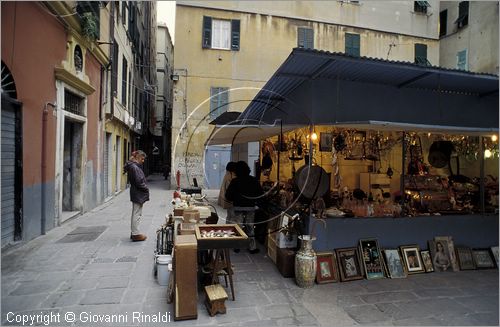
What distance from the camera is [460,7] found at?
52.5 feet

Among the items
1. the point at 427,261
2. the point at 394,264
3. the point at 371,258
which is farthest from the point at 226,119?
the point at 427,261

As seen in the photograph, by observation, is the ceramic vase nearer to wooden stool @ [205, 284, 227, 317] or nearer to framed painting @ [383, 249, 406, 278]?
wooden stool @ [205, 284, 227, 317]

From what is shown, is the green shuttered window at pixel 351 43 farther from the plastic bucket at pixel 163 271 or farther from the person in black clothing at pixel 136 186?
the plastic bucket at pixel 163 271

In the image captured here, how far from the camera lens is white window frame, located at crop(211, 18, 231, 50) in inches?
616

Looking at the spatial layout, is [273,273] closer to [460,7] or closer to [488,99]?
[488,99]

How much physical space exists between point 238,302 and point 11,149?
491 centimetres

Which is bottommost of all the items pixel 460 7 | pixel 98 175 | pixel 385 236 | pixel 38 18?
pixel 385 236

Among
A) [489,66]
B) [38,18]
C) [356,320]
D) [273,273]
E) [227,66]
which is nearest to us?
[356,320]

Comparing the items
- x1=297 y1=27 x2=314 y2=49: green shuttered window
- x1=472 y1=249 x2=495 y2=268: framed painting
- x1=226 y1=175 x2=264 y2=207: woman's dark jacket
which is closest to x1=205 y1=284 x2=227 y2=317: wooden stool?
x1=226 y1=175 x2=264 y2=207: woman's dark jacket

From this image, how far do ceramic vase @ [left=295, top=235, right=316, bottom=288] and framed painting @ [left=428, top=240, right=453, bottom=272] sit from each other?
2.38 m

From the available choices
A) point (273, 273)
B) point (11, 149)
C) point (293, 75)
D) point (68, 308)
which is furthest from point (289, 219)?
point (11, 149)

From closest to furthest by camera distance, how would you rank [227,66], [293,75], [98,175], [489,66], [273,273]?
[273,273] < [293,75] < [98,175] < [489,66] < [227,66]

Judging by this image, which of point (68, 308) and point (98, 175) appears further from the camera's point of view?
point (98, 175)

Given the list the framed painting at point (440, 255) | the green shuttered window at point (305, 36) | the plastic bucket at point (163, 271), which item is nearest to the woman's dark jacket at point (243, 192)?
the plastic bucket at point (163, 271)
